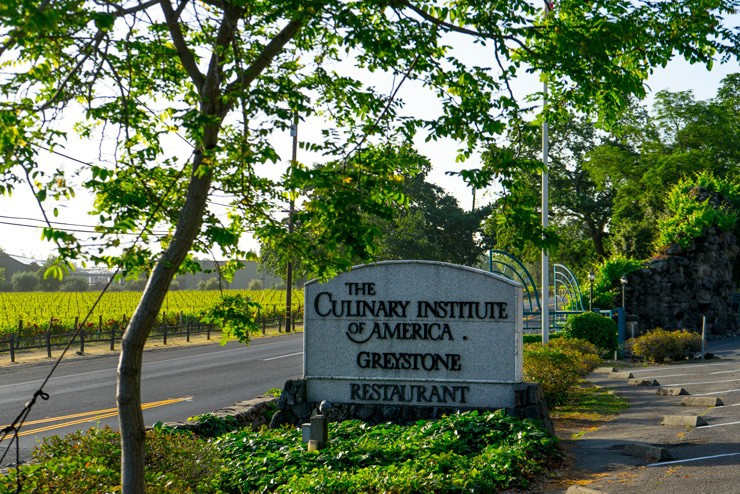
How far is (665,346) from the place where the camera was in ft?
91.0

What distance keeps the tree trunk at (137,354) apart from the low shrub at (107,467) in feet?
1.98

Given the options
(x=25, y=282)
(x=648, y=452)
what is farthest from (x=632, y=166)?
(x=25, y=282)

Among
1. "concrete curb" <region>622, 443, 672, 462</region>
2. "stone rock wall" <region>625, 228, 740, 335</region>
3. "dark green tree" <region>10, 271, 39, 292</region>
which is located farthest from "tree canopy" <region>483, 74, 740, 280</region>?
"dark green tree" <region>10, 271, 39, 292</region>

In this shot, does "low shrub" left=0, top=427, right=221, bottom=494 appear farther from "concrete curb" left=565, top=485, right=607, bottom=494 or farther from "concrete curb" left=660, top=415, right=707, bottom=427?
"concrete curb" left=660, top=415, right=707, bottom=427

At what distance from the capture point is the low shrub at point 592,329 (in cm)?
2823

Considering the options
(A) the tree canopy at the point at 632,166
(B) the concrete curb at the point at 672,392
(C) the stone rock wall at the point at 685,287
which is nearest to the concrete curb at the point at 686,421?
(B) the concrete curb at the point at 672,392

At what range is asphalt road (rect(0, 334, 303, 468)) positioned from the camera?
52.6 ft

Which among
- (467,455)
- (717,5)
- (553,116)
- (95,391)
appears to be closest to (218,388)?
(95,391)

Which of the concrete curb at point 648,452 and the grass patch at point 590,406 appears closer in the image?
the concrete curb at point 648,452

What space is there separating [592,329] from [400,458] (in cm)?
2006

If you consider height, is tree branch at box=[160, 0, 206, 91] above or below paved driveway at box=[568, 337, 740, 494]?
above

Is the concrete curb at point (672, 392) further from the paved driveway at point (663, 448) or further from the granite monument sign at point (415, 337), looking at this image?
the granite monument sign at point (415, 337)

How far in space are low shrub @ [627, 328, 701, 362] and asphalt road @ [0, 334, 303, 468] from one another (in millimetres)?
11713

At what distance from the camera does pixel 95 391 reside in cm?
2070
